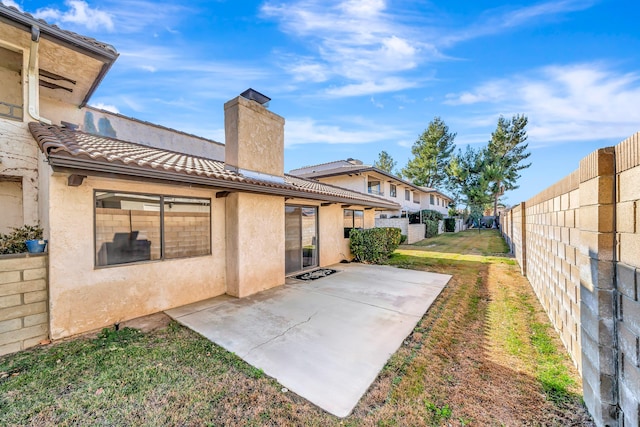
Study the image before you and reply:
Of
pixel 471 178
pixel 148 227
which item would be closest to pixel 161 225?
pixel 148 227

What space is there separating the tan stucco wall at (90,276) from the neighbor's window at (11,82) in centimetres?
337

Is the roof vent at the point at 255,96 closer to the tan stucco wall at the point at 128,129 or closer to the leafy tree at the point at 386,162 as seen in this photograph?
the tan stucco wall at the point at 128,129

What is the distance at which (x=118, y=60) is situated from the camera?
6812 mm

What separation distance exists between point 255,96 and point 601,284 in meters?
7.89

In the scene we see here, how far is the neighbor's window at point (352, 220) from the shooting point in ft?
40.2

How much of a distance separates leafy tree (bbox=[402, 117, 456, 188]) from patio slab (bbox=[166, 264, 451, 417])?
3642 cm

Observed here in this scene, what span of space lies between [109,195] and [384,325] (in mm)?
5935

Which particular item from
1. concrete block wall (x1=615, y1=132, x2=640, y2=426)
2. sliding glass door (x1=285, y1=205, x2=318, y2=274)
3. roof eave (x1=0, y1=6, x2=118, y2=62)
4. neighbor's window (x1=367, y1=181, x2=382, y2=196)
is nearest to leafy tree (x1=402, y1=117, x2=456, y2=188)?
neighbor's window (x1=367, y1=181, x2=382, y2=196)

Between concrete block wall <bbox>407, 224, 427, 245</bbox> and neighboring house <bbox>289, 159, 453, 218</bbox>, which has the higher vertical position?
neighboring house <bbox>289, 159, 453, 218</bbox>

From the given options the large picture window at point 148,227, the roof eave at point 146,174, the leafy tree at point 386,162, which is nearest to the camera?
the roof eave at point 146,174

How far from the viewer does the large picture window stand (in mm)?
5043

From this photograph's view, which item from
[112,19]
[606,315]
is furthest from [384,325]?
[112,19]

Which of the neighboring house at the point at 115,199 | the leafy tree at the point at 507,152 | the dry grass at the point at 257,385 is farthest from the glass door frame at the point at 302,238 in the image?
the leafy tree at the point at 507,152

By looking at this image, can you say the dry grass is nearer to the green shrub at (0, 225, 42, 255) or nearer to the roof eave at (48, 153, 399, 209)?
the green shrub at (0, 225, 42, 255)
